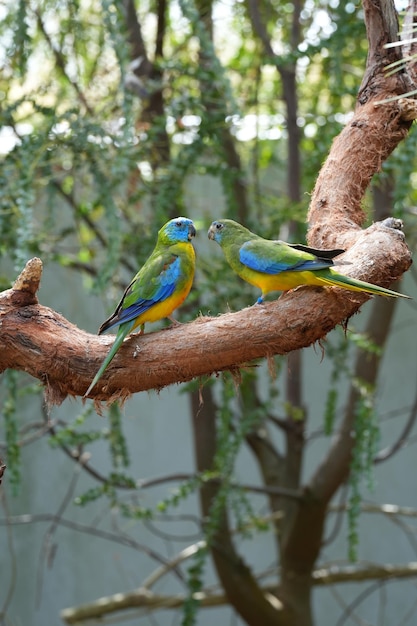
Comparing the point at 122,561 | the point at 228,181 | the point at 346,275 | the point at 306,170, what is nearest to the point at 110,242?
the point at 228,181

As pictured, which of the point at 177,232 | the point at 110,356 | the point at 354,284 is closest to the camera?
the point at 354,284

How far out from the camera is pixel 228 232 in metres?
1.82

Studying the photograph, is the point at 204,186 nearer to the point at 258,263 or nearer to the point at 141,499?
the point at 141,499

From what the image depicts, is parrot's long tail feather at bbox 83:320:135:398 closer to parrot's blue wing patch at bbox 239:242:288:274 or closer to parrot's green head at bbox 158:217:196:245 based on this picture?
parrot's blue wing patch at bbox 239:242:288:274

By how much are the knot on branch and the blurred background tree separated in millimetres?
643

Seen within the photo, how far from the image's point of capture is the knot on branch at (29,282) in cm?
154

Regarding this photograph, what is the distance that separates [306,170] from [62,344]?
181 centimetres

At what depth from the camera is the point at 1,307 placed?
62.8 inches

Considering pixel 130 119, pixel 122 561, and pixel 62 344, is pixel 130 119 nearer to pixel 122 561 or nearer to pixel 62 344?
pixel 62 344

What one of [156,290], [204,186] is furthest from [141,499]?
[156,290]

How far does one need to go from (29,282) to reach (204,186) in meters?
3.24

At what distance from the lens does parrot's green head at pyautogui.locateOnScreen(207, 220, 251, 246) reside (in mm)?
1798

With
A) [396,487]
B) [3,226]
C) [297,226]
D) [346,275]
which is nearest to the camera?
[346,275]

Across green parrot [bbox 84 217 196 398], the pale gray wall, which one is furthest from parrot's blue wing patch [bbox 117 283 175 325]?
the pale gray wall
